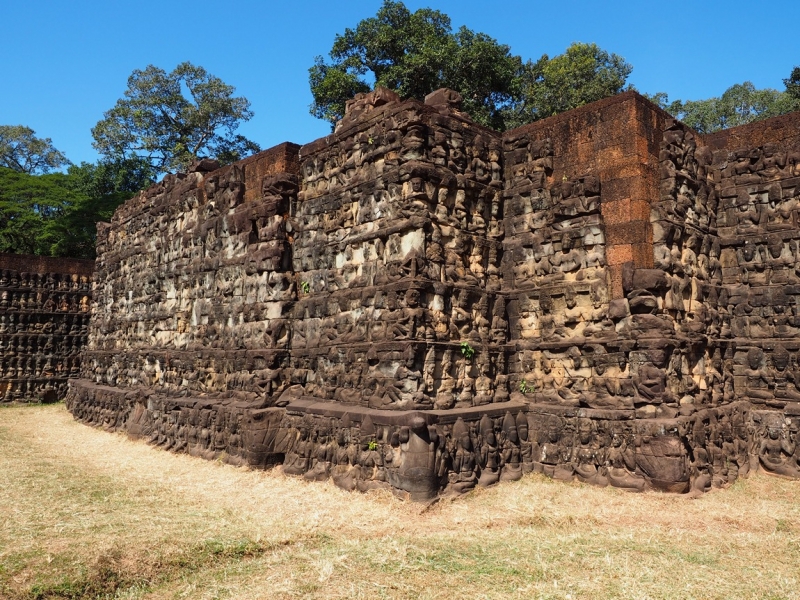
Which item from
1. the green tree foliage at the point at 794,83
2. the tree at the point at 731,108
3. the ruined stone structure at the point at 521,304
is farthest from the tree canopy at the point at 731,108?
the ruined stone structure at the point at 521,304

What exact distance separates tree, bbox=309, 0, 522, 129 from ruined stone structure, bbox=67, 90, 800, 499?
13.0 metres

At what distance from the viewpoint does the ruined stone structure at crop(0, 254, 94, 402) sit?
2128 cm

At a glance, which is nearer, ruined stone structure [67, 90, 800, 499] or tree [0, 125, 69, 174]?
ruined stone structure [67, 90, 800, 499]

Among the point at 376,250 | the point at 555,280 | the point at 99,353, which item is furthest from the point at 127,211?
the point at 555,280

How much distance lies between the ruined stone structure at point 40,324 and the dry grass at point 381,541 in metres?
13.6

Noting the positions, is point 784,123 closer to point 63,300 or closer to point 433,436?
point 433,436

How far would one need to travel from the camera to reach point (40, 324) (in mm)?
21875

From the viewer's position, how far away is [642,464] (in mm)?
8305

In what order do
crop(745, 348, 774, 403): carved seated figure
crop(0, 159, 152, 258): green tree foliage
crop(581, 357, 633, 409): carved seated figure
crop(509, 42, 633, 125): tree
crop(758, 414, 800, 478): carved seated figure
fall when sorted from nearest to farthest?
crop(581, 357, 633, 409): carved seated figure, crop(758, 414, 800, 478): carved seated figure, crop(745, 348, 774, 403): carved seated figure, crop(509, 42, 633, 125): tree, crop(0, 159, 152, 258): green tree foliage

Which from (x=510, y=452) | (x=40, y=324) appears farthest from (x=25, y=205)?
(x=510, y=452)

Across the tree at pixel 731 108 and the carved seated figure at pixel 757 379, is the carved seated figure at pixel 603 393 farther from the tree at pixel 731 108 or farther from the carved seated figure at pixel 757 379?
the tree at pixel 731 108

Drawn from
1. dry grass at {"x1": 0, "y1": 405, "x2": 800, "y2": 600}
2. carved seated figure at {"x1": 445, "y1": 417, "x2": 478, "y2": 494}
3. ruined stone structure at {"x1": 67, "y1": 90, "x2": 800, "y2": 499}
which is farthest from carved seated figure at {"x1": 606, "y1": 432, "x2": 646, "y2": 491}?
carved seated figure at {"x1": 445, "y1": 417, "x2": 478, "y2": 494}

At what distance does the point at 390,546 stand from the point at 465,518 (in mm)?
1447

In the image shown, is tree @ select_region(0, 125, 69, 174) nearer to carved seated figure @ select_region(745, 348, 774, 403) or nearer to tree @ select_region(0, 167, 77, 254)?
tree @ select_region(0, 167, 77, 254)
